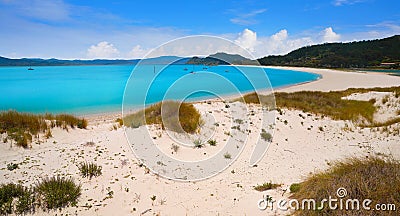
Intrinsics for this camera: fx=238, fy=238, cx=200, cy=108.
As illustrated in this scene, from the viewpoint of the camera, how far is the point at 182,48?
6262mm

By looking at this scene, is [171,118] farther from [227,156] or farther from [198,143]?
[227,156]

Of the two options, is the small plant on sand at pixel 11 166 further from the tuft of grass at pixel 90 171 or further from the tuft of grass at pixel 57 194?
the tuft of grass at pixel 90 171

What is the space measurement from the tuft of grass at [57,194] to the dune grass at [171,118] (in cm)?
444

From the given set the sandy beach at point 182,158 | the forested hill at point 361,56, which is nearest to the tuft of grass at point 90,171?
the sandy beach at point 182,158

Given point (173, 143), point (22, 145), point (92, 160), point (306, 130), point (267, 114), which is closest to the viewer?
point (92, 160)

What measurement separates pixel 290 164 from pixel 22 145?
26.3 feet

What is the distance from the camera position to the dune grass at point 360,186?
10.8 ft

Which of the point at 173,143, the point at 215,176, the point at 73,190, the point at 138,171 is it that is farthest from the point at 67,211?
the point at 173,143

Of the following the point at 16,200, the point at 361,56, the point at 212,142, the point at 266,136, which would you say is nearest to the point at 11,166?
the point at 16,200

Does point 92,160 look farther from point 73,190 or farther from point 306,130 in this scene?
point 306,130

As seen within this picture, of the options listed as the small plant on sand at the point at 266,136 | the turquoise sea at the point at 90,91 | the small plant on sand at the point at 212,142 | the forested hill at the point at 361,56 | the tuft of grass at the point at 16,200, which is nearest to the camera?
the tuft of grass at the point at 16,200

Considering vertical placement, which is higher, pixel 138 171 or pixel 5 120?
pixel 5 120

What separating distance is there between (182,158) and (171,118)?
304 centimetres

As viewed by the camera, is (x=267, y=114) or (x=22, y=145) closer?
(x=22, y=145)
